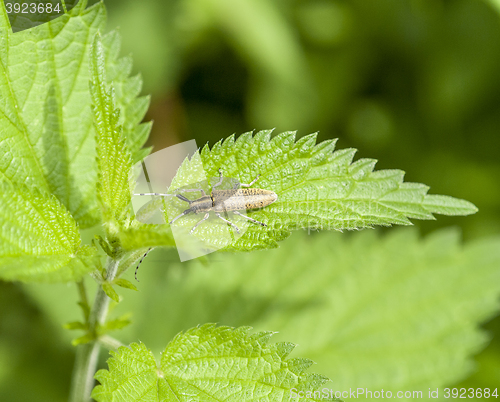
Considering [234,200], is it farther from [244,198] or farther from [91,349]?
[91,349]

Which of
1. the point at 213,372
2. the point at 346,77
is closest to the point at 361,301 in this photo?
the point at 213,372

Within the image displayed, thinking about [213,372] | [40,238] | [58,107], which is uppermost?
[58,107]

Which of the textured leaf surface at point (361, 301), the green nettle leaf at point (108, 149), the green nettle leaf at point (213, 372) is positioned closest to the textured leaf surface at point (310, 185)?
the green nettle leaf at point (108, 149)

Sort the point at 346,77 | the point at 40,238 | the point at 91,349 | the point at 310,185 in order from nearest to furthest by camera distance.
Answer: the point at 40,238
the point at 310,185
the point at 91,349
the point at 346,77

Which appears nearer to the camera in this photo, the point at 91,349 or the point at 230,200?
the point at 230,200

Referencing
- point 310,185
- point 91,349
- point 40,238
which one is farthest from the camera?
point 91,349

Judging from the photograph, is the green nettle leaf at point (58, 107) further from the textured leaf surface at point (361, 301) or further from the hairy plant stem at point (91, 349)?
the textured leaf surface at point (361, 301)

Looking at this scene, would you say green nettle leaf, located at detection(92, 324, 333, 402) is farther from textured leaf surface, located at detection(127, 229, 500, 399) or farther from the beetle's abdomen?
textured leaf surface, located at detection(127, 229, 500, 399)
